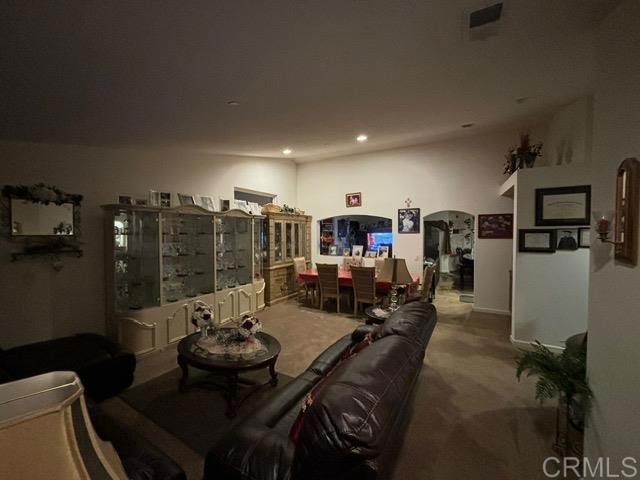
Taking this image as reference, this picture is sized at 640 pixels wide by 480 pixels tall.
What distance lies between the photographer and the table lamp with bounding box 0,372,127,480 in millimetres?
377

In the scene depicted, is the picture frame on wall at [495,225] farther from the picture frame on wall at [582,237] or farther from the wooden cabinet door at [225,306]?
the wooden cabinet door at [225,306]

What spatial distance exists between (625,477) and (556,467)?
0.66 m

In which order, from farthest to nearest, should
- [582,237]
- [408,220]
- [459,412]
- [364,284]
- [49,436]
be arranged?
[408,220], [364,284], [582,237], [459,412], [49,436]

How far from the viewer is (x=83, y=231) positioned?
3.46 metres

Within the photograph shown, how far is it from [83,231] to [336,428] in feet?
12.7

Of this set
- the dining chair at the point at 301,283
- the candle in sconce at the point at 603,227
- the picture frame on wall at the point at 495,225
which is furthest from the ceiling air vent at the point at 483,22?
the dining chair at the point at 301,283

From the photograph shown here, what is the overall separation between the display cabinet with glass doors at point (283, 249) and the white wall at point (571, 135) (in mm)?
4664

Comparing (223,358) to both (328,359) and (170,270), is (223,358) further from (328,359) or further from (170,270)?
(170,270)

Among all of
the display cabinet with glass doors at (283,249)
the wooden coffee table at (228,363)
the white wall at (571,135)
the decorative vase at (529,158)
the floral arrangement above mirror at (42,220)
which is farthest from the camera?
the display cabinet with glass doors at (283,249)

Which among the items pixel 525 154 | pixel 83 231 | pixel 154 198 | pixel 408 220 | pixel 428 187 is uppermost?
pixel 525 154

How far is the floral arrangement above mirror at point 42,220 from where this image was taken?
9.72 feet

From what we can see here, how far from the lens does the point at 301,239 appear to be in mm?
6793

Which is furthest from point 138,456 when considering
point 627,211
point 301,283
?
point 301,283

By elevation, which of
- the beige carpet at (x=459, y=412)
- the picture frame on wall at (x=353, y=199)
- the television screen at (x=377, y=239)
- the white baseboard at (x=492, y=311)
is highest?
the picture frame on wall at (x=353, y=199)
